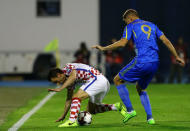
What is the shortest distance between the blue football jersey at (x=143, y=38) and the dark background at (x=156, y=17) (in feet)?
39.0

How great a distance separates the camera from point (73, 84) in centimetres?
884

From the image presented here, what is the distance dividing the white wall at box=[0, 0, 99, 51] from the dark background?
1.01m

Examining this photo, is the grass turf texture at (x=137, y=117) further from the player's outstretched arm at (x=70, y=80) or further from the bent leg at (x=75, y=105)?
the player's outstretched arm at (x=70, y=80)

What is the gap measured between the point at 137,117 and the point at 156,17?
12.3 metres

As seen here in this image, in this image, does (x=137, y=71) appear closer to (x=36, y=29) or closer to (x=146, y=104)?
(x=146, y=104)

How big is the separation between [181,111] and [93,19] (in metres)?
9.88

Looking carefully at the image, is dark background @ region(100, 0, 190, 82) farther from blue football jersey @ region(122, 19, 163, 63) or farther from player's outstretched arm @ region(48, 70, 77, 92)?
player's outstretched arm @ region(48, 70, 77, 92)

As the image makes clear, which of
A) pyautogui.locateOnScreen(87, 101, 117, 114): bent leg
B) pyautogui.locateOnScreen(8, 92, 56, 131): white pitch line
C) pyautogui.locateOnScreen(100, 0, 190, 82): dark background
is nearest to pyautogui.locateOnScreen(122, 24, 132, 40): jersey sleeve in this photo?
pyautogui.locateOnScreen(87, 101, 117, 114): bent leg

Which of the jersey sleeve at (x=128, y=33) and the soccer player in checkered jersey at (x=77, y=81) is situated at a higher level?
the jersey sleeve at (x=128, y=33)

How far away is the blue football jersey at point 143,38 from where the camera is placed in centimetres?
886

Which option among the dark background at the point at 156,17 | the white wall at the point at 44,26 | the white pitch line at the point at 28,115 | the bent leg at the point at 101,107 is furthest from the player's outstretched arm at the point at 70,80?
the dark background at the point at 156,17

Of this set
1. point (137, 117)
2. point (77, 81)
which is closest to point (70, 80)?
point (77, 81)

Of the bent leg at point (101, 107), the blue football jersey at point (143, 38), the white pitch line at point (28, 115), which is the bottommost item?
the white pitch line at point (28, 115)

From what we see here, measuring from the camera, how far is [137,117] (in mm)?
10398
